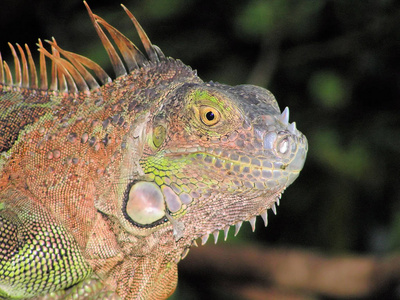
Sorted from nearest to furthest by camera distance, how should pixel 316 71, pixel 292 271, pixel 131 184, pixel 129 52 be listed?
pixel 131 184 < pixel 129 52 < pixel 292 271 < pixel 316 71

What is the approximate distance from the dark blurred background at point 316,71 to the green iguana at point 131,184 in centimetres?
419

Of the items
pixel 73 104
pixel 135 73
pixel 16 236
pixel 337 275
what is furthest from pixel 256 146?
pixel 337 275

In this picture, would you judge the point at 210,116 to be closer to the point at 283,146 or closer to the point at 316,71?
the point at 283,146

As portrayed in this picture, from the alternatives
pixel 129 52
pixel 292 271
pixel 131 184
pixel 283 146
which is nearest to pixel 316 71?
pixel 292 271

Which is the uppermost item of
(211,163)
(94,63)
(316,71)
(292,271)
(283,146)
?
(316,71)

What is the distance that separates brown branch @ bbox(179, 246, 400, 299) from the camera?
4.62m

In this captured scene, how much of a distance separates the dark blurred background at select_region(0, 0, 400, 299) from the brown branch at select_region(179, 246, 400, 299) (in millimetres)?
1211

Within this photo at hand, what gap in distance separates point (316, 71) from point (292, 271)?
3066mm

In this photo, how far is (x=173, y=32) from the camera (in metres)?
6.94

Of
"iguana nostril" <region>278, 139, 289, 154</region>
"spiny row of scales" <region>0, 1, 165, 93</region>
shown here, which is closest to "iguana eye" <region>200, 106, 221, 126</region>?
"iguana nostril" <region>278, 139, 289, 154</region>

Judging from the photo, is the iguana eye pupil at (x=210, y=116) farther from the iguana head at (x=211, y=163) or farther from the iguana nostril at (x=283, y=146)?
the iguana nostril at (x=283, y=146)

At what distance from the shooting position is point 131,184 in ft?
6.44

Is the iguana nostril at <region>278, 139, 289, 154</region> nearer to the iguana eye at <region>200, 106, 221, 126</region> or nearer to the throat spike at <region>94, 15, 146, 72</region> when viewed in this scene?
the iguana eye at <region>200, 106, 221, 126</region>

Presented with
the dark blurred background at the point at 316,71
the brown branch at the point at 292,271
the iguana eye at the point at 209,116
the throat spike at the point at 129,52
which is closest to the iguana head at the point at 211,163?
the iguana eye at the point at 209,116
